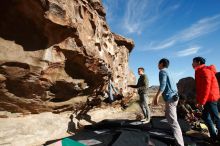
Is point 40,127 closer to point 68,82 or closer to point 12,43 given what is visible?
point 68,82

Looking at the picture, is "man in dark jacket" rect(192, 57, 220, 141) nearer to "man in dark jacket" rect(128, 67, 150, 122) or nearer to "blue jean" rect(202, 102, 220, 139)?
"blue jean" rect(202, 102, 220, 139)

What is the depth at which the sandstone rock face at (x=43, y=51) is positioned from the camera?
6250mm

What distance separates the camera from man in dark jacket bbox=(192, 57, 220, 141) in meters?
6.23

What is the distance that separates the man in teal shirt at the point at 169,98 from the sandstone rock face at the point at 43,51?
315cm

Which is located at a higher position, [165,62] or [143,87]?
[165,62]

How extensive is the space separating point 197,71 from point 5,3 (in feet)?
19.5

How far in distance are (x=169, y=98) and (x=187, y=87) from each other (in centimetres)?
1657

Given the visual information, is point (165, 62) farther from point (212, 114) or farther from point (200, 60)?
point (212, 114)

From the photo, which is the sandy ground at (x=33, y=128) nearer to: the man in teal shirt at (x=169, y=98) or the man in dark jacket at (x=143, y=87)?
the man in dark jacket at (x=143, y=87)

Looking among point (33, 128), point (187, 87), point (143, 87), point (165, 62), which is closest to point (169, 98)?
point (165, 62)

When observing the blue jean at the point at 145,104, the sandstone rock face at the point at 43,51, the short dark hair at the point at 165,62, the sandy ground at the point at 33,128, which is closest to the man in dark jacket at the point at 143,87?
the blue jean at the point at 145,104

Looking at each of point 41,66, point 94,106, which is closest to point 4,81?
point 41,66

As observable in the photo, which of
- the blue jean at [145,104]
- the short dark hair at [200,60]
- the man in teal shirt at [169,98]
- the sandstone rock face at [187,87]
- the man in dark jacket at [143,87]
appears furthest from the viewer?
the sandstone rock face at [187,87]

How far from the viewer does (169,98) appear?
18.9 feet
